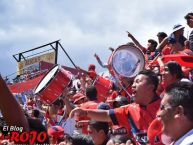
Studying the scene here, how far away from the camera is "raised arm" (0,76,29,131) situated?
1.56 m

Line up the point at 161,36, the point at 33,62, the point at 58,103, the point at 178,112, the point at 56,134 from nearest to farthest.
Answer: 1. the point at 178,112
2. the point at 56,134
3. the point at 58,103
4. the point at 161,36
5. the point at 33,62

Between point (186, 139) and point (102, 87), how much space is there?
20.1ft

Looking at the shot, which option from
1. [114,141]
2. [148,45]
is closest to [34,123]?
[114,141]

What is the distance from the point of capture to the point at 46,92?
685 centimetres

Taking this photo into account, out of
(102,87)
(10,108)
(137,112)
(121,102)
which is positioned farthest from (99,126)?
(102,87)

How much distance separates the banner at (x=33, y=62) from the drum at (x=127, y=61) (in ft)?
46.0

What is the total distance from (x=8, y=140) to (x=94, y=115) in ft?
6.84

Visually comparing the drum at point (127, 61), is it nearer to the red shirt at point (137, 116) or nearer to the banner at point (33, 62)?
the red shirt at point (137, 116)

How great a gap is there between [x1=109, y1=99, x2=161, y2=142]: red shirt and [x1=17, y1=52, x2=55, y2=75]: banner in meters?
15.8

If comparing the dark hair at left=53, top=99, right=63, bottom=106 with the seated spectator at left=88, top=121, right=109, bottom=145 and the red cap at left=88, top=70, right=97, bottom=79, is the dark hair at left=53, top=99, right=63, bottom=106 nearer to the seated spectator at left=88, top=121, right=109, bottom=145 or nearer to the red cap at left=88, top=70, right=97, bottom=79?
the red cap at left=88, top=70, right=97, bottom=79

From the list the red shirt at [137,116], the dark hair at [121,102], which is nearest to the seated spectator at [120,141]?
the red shirt at [137,116]

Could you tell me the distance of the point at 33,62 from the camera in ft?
69.4

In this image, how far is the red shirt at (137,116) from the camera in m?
3.86

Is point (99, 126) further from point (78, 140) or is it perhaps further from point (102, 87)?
point (102, 87)
